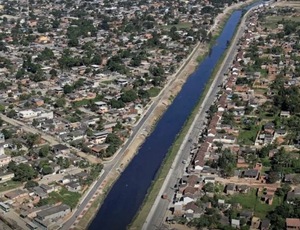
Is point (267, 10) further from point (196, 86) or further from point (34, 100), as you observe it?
point (34, 100)

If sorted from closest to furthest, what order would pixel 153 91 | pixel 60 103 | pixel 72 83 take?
pixel 60 103 < pixel 153 91 < pixel 72 83

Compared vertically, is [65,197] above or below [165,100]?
above

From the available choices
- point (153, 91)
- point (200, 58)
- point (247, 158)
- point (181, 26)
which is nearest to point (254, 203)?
point (247, 158)

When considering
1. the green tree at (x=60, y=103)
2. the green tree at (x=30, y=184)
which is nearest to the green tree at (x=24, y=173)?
the green tree at (x=30, y=184)

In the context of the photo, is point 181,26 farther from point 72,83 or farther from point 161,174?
point 161,174

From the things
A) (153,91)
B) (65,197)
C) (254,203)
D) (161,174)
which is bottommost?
(153,91)
